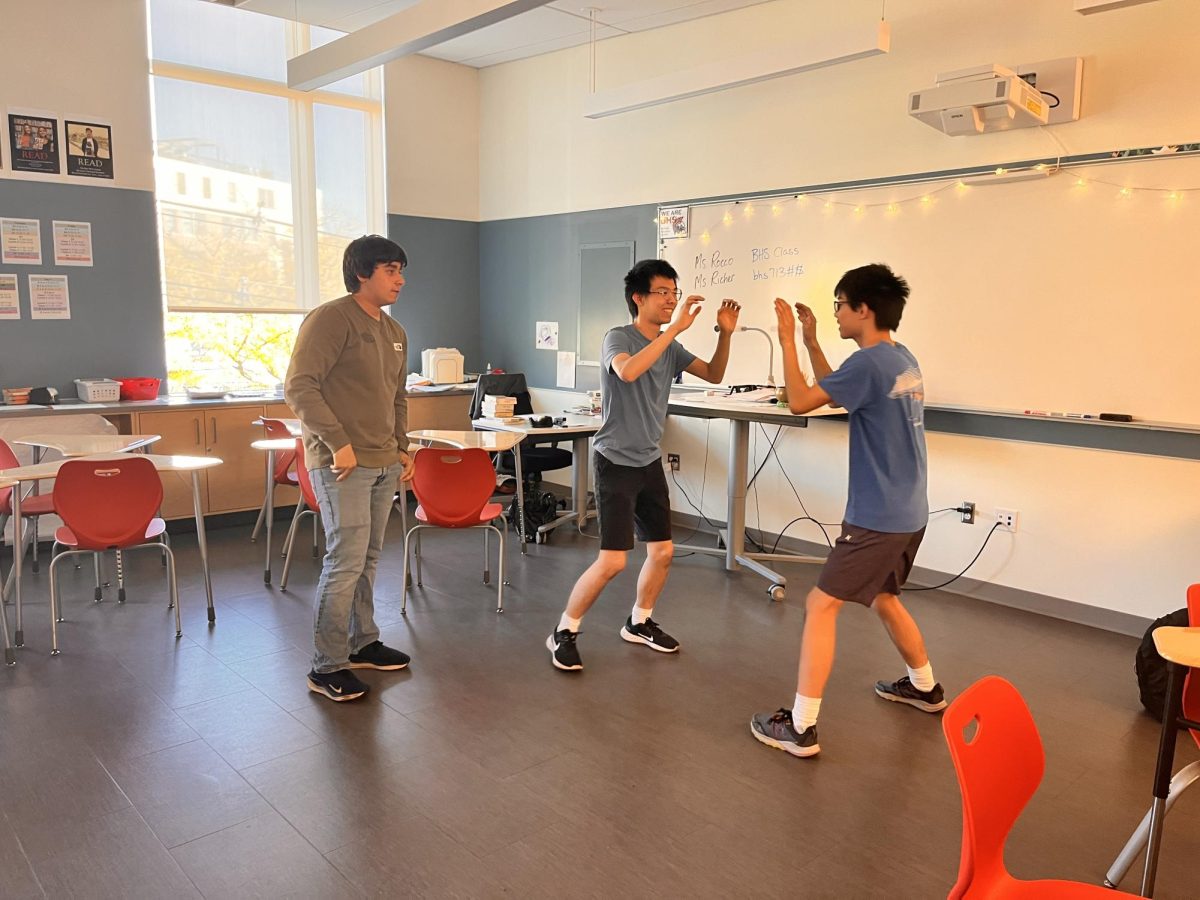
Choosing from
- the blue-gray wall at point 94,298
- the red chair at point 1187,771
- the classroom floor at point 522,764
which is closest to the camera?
the red chair at point 1187,771

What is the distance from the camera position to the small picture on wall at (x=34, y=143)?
520cm

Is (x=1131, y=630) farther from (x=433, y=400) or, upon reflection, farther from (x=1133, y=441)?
(x=433, y=400)

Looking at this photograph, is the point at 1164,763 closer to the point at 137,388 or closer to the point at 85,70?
the point at 137,388

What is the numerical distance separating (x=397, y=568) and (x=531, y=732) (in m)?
2.19

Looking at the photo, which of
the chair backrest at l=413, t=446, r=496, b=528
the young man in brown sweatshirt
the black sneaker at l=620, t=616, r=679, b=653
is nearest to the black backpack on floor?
the black sneaker at l=620, t=616, r=679, b=653

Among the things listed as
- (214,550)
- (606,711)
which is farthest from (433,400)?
(606,711)

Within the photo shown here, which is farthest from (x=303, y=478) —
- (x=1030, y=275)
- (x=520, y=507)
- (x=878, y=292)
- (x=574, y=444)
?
(x=1030, y=275)

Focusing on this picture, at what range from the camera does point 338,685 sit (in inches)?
127

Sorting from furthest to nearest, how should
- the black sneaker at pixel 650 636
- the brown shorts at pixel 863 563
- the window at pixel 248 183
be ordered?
the window at pixel 248 183 < the black sneaker at pixel 650 636 < the brown shorts at pixel 863 563

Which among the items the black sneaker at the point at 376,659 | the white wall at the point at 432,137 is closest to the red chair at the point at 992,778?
the black sneaker at the point at 376,659

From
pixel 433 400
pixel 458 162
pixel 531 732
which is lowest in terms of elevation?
pixel 531 732

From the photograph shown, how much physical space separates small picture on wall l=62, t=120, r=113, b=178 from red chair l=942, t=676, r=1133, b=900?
5.88m

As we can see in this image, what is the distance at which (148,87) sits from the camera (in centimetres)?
564

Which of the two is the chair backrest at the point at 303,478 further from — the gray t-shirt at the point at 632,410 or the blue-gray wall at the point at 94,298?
the blue-gray wall at the point at 94,298
